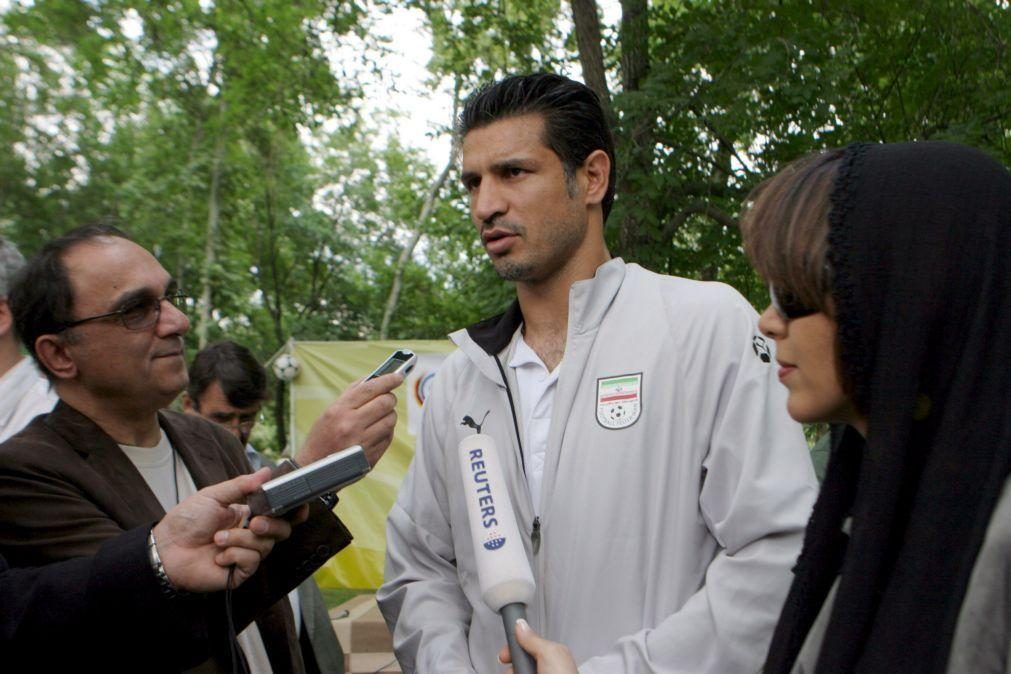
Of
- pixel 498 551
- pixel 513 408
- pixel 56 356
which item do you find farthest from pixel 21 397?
pixel 498 551

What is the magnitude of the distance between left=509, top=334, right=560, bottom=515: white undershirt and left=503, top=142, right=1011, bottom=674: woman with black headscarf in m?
1.14

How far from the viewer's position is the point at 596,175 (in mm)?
3211

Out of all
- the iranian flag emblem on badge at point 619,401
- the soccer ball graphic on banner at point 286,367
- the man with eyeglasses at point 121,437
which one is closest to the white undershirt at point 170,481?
the man with eyeglasses at point 121,437

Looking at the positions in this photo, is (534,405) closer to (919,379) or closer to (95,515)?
(95,515)

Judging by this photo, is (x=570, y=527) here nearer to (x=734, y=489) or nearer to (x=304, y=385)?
(x=734, y=489)

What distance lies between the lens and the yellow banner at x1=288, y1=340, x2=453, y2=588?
9.01m

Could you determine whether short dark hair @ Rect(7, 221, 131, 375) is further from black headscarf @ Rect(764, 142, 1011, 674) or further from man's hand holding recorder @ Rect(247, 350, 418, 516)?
black headscarf @ Rect(764, 142, 1011, 674)

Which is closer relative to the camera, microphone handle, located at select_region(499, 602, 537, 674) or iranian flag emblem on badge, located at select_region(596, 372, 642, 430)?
microphone handle, located at select_region(499, 602, 537, 674)

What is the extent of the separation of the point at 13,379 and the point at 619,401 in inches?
92.4

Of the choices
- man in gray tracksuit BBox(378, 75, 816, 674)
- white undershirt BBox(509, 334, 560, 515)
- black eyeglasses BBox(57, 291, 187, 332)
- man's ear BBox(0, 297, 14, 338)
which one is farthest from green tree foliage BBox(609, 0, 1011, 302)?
black eyeglasses BBox(57, 291, 187, 332)

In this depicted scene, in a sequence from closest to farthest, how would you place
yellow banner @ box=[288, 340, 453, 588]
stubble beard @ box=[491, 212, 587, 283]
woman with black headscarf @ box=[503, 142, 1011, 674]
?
woman with black headscarf @ box=[503, 142, 1011, 674] < stubble beard @ box=[491, 212, 587, 283] < yellow banner @ box=[288, 340, 453, 588]

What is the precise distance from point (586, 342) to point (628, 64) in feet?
25.7

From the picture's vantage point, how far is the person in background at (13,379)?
3.73 meters

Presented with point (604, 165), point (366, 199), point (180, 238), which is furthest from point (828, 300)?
point (366, 199)
